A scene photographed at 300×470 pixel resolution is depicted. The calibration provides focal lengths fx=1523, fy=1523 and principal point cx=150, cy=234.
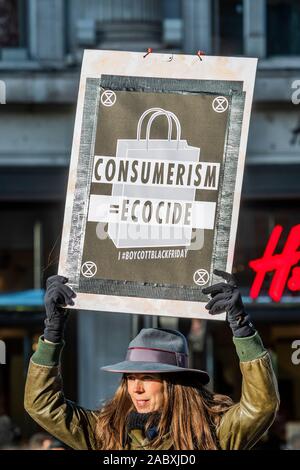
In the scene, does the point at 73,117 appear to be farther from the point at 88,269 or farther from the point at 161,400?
the point at 161,400

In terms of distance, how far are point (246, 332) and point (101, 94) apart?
3.11ft

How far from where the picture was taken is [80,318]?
46.7 ft

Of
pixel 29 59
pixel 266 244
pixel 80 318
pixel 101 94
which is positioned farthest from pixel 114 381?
pixel 101 94

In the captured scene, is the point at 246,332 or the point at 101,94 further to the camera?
the point at 101,94

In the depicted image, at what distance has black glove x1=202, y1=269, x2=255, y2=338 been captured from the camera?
466 centimetres

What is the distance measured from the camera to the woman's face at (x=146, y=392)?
482 centimetres

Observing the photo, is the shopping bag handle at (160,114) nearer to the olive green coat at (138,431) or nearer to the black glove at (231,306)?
the black glove at (231,306)

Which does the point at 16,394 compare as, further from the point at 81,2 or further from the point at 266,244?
the point at 81,2

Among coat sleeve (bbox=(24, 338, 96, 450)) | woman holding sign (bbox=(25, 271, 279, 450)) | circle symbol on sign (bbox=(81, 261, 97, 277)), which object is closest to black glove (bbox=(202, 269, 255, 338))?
woman holding sign (bbox=(25, 271, 279, 450))

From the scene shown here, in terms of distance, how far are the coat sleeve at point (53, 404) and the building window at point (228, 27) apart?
9.89m

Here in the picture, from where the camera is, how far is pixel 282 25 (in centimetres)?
1460

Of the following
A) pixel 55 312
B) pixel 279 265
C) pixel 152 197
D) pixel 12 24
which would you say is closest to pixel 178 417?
pixel 55 312

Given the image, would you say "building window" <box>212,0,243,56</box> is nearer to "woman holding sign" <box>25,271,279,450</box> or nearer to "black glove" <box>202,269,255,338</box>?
"woman holding sign" <box>25,271,279,450</box>

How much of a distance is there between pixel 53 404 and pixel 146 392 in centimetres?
30
